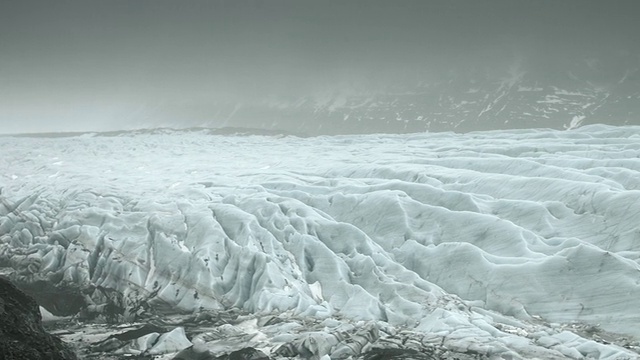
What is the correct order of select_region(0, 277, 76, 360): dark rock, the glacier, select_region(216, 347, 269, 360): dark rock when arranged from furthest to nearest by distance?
the glacier < select_region(216, 347, 269, 360): dark rock < select_region(0, 277, 76, 360): dark rock

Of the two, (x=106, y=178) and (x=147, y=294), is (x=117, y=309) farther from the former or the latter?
(x=106, y=178)

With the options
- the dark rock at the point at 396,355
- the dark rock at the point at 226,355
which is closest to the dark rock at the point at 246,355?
the dark rock at the point at 226,355

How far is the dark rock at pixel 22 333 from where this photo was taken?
761cm

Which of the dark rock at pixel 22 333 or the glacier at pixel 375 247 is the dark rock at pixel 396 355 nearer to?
the glacier at pixel 375 247

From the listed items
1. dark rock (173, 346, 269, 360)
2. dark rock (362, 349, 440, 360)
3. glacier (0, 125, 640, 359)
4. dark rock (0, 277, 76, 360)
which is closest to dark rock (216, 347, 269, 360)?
dark rock (173, 346, 269, 360)

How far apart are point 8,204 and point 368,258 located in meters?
11.1

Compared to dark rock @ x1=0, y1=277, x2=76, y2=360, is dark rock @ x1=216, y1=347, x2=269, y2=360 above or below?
below

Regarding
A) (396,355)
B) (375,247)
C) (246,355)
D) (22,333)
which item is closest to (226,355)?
(246,355)

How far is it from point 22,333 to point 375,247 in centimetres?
730

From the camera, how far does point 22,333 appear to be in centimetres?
800

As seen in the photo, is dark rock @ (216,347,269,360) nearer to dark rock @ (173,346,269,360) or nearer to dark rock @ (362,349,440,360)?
dark rock @ (173,346,269,360)

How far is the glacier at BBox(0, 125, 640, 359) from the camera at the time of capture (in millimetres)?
10656

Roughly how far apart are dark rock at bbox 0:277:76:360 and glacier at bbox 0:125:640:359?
7.44ft

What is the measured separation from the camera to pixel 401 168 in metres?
17.5
